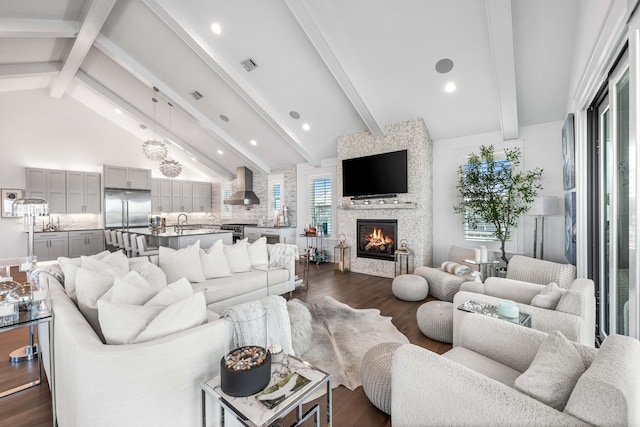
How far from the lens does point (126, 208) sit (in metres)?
8.02

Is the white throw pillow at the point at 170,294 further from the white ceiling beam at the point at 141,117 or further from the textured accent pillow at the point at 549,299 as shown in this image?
the white ceiling beam at the point at 141,117

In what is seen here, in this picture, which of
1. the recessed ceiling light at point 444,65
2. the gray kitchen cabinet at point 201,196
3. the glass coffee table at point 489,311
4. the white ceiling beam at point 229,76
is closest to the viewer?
the glass coffee table at point 489,311

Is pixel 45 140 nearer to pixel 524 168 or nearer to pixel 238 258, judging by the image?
pixel 238 258

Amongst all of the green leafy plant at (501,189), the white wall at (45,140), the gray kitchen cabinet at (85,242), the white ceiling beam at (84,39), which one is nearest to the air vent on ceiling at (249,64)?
the white ceiling beam at (84,39)

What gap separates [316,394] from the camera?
1.97m

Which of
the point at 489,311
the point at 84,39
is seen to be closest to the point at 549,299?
the point at 489,311

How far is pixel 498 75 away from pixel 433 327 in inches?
126

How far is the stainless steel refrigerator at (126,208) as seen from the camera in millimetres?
7723

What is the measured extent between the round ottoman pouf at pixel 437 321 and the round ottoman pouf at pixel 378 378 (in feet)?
3.23

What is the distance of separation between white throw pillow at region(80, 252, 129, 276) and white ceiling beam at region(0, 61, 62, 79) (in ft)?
18.0

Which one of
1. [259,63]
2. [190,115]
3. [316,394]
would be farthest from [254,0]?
[316,394]

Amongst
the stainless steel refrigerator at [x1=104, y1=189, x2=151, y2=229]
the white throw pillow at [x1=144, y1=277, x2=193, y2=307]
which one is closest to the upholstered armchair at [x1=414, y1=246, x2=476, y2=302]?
the white throw pillow at [x1=144, y1=277, x2=193, y2=307]

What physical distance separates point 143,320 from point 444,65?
14.4 feet

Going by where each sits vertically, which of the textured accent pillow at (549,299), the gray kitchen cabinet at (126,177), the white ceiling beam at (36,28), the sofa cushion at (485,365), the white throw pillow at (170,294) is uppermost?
the white ceiling beam at (36,28)
